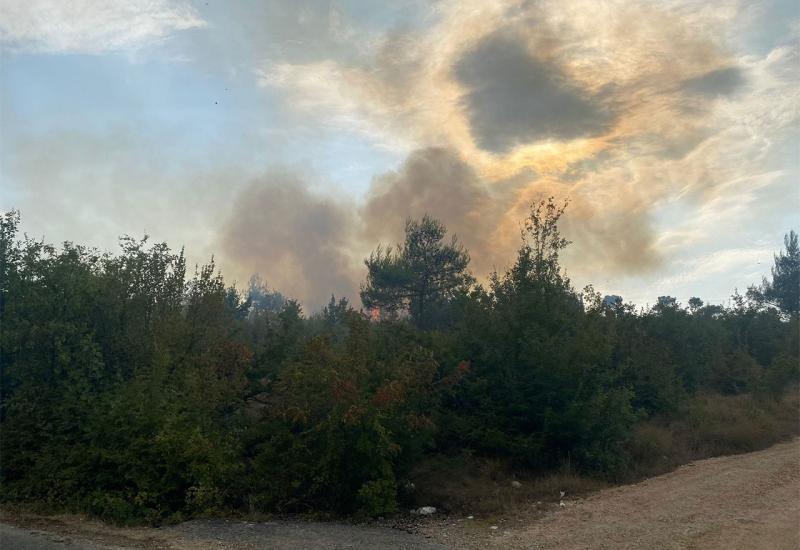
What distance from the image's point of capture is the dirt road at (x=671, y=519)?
9.70 metres

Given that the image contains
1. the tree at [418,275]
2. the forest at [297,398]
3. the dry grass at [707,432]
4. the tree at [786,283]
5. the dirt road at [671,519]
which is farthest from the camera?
the tree at [786,283]

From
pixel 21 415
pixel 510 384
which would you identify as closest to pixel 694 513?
pixel 510 384

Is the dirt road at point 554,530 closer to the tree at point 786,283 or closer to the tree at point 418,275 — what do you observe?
the tree at point 418,275

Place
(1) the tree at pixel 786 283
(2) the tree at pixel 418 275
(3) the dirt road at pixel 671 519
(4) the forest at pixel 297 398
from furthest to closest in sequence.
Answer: (1) the tree at pixel 786 283, (2) the tree at pixel 418 275, (4) the forest at pixel 297 398, (3) the dirt road at pixel 671 519

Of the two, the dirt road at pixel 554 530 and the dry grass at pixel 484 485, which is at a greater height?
the dry grass at pixel 484 485

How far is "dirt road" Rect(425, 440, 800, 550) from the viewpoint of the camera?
970 centimetres

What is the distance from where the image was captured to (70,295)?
16.8m

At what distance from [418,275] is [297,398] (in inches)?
1139

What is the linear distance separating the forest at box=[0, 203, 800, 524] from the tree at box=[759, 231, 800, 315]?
135 ft

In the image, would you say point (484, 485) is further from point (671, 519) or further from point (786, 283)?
point (786, 283)

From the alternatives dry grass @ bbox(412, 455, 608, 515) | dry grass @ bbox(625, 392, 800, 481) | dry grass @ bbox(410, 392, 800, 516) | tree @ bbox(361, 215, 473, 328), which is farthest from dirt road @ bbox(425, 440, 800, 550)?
tree @ bbox(361, 215, 473, 328)

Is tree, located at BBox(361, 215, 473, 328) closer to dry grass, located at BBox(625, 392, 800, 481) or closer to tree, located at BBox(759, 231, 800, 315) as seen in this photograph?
dry grass, located at BBox(625, 392, 800, 481)

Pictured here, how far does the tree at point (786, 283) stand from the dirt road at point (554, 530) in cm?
5370

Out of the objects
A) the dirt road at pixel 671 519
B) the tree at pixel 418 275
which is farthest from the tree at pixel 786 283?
the dirt road at pixel 671 519
